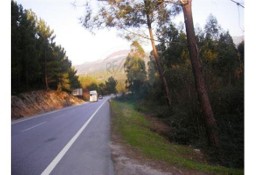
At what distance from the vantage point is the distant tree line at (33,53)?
9459 mm

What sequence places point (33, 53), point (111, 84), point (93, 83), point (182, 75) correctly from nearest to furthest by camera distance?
point (33, 53), point (182, 75), point (93, 83), point (111, 84)

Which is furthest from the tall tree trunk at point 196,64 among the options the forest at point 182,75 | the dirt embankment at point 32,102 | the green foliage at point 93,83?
the dirt embankment at point 32,102

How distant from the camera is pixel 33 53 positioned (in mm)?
13406

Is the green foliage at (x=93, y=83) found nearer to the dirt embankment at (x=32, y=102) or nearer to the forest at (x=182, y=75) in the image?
the forest at (x=182, y=75)

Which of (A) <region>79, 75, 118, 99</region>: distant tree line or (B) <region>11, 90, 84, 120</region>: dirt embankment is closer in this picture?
(A) <region>79, 75, 118, 99</region>: distant tree line

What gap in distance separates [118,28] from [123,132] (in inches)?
197

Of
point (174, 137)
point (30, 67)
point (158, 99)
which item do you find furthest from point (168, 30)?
point (158, 99)

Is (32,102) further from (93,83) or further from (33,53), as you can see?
(33,53)

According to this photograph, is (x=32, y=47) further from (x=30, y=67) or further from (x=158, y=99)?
(x=158, y=99)

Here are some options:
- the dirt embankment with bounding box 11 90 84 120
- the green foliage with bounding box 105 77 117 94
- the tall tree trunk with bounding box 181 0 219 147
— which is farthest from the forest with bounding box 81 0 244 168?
the green foliage with bounding box 105 77 117 94

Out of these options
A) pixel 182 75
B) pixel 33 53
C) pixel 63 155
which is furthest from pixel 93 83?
pixel 63 155

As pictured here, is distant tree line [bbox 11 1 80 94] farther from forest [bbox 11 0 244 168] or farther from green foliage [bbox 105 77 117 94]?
green foliage [bbox 105 77 117 94]

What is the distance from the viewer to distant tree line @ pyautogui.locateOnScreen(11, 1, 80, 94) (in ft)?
31.0

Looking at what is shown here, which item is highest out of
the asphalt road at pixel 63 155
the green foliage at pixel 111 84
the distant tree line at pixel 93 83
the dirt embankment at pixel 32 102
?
the green foliage at pixel 111 84
